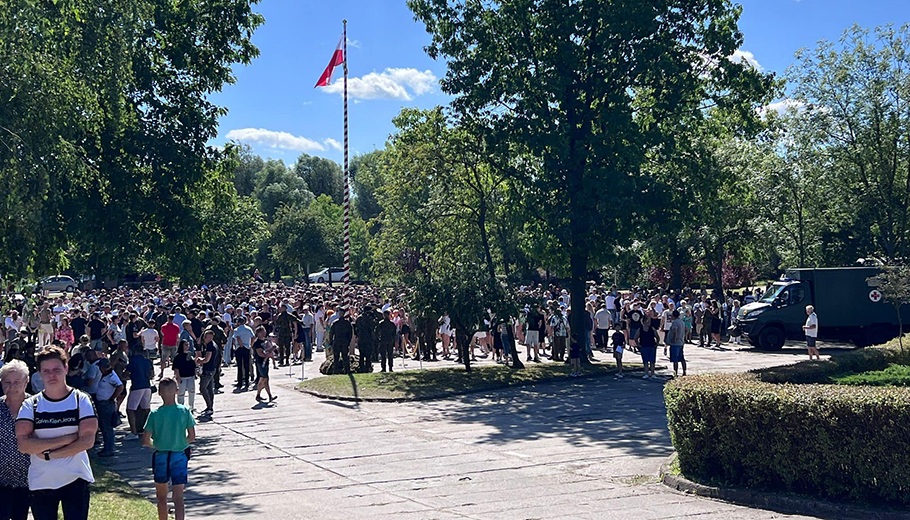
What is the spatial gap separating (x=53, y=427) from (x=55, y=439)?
0.30 feet

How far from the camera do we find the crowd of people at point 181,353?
6.48 metres

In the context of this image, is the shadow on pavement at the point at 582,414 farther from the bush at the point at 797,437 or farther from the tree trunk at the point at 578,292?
the tree trunk at the point at 578,292

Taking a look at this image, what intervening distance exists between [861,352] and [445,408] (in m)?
8.87

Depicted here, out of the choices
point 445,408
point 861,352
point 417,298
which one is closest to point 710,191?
point 861,352

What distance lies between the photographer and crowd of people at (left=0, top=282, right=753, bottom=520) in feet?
21.3

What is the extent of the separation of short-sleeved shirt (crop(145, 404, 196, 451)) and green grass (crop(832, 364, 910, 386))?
37.6ft

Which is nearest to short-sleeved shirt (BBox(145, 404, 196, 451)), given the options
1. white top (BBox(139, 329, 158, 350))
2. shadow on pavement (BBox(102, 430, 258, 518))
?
shadow on pavement (BBox(102, 430, 258, 518))

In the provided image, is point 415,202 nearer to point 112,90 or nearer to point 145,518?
point 112,90

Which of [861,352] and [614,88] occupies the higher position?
[614,88]

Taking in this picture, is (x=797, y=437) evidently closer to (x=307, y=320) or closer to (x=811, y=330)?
(x=811, y=330)

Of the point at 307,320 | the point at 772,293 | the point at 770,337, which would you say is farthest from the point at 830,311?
the point at 307,320

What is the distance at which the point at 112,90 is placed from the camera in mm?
13297

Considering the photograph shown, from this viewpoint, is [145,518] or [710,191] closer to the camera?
[145,518]

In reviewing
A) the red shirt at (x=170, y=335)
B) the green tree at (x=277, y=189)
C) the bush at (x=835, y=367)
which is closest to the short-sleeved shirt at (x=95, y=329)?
the red shirt at (x=170, y=335)
